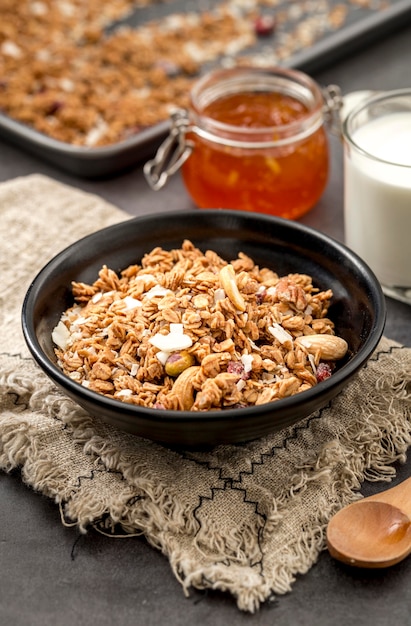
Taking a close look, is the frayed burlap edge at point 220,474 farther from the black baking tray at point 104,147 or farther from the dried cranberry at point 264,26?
the dried cranberry at point 264,26

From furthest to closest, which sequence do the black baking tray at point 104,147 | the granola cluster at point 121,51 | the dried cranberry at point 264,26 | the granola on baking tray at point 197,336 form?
1. the dried cranberry at point 264,26
2. the granola cluster at point 121,51
3. the black baking tray at point 104,147
4. the granola on baking tray at point 197,336

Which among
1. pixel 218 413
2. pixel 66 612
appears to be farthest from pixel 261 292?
pixel 66 612

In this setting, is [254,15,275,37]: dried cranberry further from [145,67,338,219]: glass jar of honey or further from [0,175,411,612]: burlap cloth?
[0,175,411,612]: burlap cloth

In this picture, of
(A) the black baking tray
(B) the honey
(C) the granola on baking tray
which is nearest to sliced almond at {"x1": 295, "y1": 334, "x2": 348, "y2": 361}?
(C) the granola on baking tray

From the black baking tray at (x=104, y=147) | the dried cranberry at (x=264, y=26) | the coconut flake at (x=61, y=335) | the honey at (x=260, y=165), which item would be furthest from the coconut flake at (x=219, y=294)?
the dried cranberry at (x=264, y=26)

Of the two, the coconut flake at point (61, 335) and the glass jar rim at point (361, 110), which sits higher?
the glass jar rim at point (361, 110)

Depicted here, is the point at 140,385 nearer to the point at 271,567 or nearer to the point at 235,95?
the point at 271,567

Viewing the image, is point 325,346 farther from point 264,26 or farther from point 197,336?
point 264,26
